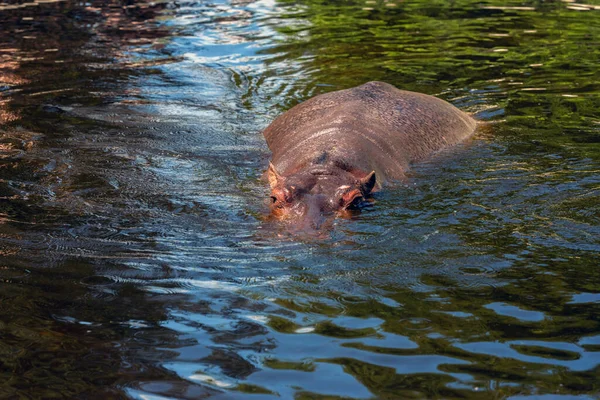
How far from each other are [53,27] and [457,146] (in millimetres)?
10037

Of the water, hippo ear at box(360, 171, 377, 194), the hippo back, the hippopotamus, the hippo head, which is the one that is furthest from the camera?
the hippo back

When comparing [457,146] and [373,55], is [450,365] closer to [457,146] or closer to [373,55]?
[457,146]

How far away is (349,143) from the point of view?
7.98m

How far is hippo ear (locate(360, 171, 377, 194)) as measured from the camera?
712cm

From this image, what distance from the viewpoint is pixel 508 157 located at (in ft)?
28.1

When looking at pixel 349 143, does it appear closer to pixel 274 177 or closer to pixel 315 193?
pixel 274 177

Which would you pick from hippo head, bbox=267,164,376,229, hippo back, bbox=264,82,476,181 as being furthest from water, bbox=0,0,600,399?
hippo back, bbox=264,82,476,181

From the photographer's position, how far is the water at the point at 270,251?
4.36 metres

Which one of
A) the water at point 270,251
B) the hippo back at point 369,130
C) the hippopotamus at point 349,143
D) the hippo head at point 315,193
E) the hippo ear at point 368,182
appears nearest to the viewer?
the water at point 270,251

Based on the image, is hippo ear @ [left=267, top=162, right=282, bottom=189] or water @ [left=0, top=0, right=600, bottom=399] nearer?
water @ [left=0, top=0, right=600, bottom=399]

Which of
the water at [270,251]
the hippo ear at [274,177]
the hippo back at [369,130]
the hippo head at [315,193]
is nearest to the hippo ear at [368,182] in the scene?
the hippo head at [315,193]

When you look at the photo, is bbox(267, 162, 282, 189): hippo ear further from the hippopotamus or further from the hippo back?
the hippo back

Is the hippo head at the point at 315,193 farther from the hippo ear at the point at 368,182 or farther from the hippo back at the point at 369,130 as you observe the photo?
the hippo back at the point at 369,130

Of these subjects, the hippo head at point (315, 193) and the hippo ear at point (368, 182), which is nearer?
the hippo head at point (315, 193)
